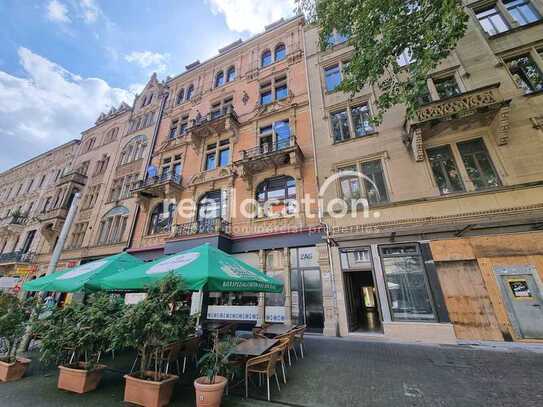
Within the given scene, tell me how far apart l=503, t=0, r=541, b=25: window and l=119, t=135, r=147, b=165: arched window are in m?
25.5

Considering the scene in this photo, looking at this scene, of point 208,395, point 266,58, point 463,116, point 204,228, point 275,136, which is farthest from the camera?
point 266,58

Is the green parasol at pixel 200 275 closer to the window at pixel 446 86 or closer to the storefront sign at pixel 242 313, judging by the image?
the storefront sign at pixel 242 313

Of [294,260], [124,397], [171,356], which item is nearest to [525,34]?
[294,260]

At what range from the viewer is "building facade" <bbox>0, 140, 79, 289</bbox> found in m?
20.7

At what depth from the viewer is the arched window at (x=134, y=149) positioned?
20288 millimetres

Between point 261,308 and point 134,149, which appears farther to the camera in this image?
point 134,149

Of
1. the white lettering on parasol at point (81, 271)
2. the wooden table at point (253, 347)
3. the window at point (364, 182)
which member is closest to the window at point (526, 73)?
the window at point (364, 182)

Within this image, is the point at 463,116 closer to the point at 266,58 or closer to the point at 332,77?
the point at 332,77

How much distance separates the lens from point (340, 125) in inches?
489

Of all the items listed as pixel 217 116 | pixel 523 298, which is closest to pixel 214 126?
pixel 217 116

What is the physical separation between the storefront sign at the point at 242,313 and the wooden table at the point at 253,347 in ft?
16.8

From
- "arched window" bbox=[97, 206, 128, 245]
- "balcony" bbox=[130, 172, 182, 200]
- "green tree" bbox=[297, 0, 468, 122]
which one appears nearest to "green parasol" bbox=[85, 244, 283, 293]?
"green tree" bbox=[297, 0, 468, 122]

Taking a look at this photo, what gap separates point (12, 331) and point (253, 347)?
6.17 metres

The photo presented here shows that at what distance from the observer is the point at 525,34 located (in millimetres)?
10242
